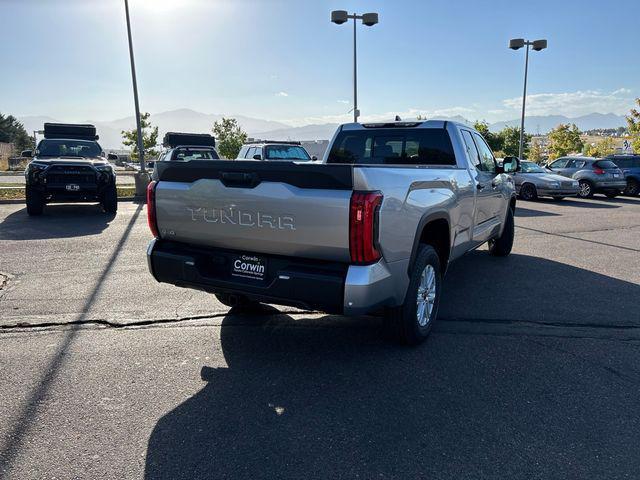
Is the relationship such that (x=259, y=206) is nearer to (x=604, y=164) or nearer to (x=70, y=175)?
(x=70, y=175)

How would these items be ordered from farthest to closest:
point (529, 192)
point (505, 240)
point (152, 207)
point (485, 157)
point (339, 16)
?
point (339, 16), point (529, 192), point (505, 240), point (485, 157), point (152, 207)

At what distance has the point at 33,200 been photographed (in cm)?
1116

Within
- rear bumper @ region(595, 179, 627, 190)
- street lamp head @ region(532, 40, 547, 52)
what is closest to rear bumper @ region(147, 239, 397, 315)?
rear bumper @ region(595, 179, 627, 190)

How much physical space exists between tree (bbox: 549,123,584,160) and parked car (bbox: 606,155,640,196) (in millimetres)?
43237

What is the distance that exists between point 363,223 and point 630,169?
21.6m

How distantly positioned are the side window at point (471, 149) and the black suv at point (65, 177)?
355 inches

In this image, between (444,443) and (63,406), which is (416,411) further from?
(63,406)

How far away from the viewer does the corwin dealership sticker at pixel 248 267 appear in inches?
141

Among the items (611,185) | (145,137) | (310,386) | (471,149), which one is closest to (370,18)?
(611,185)

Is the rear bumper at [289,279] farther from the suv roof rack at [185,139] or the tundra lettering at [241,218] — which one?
the suv roof rack at [185,139]

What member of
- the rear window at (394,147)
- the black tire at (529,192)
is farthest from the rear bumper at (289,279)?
the black tire at (529,192)

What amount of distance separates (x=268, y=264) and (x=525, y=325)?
8.58ft

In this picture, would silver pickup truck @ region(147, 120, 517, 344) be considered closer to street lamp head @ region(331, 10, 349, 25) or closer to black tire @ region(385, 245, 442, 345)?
black tire @ region(385, 245, 442, 345)

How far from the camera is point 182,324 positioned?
4.60 metres
